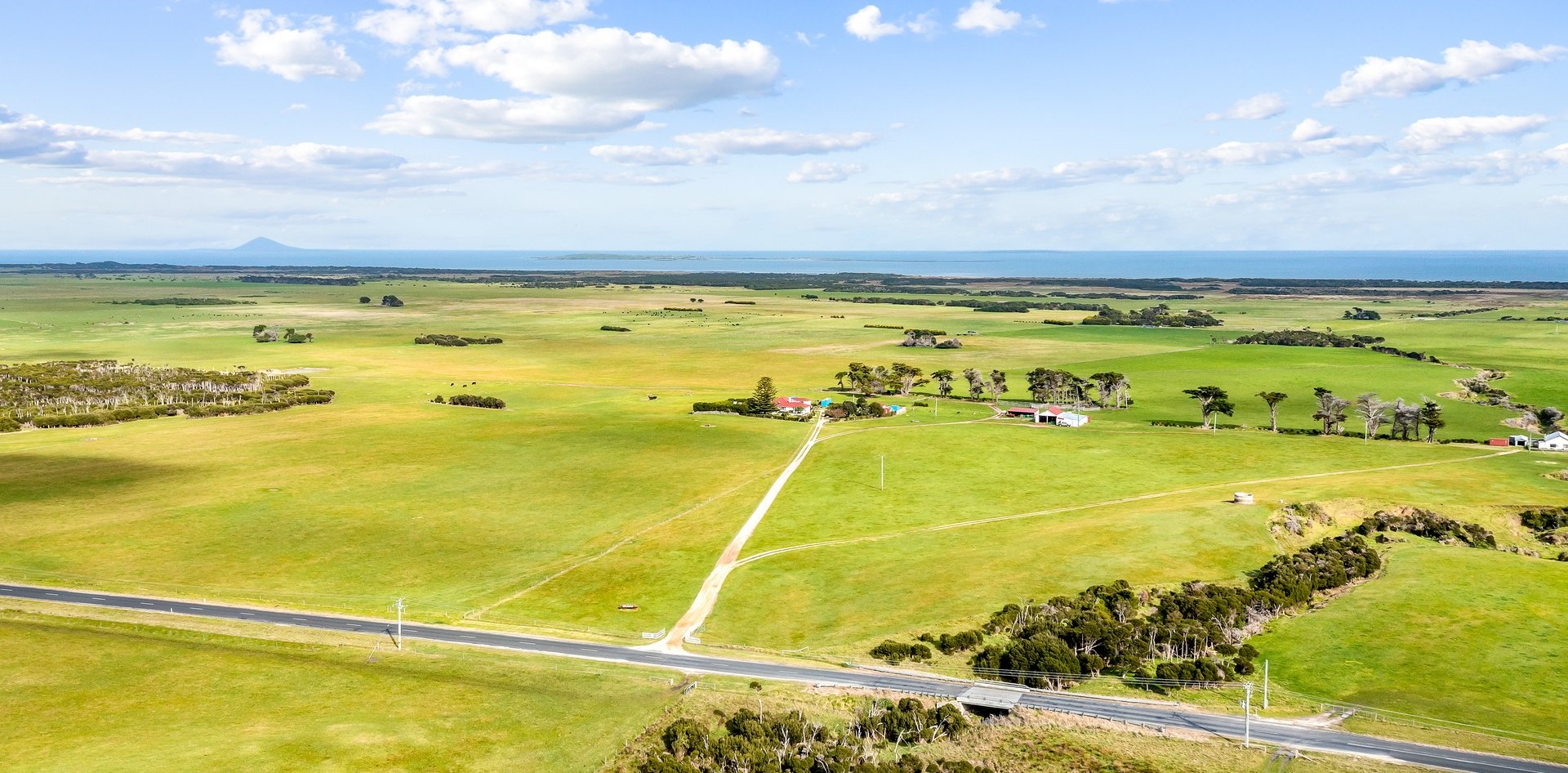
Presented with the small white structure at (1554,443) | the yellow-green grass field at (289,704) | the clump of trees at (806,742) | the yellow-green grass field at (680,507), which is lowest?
the clump of trees at (806,742)

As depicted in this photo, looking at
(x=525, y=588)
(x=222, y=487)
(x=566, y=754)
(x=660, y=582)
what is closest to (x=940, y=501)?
(x=660, y=582)

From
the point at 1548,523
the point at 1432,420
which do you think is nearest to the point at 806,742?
the point at 1548,523

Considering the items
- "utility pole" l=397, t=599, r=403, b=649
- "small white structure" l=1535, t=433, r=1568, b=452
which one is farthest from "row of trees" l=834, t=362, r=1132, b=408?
"utility pole" l=397, t=599, r=403, b=649

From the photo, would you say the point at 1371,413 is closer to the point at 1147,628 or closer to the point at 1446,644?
the point at 1446,644

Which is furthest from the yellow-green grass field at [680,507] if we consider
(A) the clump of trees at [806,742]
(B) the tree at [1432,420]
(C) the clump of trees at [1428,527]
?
(A) the clump of trees at [806,742]

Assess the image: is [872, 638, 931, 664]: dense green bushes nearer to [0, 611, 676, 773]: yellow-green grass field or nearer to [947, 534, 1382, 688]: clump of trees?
[947, 534, 1382, 688]: clump of trees

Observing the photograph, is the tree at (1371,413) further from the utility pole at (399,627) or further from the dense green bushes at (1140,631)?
the utility pole at (399,627)
